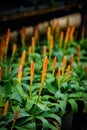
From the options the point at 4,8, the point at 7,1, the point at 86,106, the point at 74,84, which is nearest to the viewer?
the point at 86,106

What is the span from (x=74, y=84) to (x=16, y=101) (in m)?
0.73

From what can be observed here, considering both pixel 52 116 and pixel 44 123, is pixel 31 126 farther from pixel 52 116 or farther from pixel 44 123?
pixel 52 116

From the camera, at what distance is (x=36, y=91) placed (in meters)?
2.89

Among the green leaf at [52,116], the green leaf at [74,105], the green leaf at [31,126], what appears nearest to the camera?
the green leaf at [31,126]

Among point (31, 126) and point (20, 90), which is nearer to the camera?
point (31, 126)

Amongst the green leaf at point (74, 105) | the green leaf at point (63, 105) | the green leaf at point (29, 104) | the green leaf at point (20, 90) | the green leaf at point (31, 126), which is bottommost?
the green leaf at point (74, 105)

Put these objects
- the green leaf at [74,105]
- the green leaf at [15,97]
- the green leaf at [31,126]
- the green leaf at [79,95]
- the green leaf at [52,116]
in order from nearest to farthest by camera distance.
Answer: the green leaf at [31,126]
the green leaf at [52,116]
the green leaf at [15,97]
the green leaf at [74,105]
the green leaf at [79,95]

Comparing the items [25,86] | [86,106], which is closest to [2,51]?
[25,86]

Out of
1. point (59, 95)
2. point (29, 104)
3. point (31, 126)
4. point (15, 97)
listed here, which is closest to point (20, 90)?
point (15, 97)

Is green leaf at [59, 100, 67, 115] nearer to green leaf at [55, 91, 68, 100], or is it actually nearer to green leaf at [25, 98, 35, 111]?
green leaf at [55, 91, 68, 100]

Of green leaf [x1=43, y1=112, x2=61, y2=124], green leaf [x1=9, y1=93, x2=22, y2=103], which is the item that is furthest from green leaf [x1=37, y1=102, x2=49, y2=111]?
green leaf [x1=9, y1=93, x2=22, y2=103]

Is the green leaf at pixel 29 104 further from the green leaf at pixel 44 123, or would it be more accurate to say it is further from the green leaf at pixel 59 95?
the green leaf at pixel 59 95

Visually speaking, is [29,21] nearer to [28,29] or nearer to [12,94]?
[28,29]

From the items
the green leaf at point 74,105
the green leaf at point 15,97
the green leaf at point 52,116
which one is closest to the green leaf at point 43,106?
the green leaf at point 52,116
